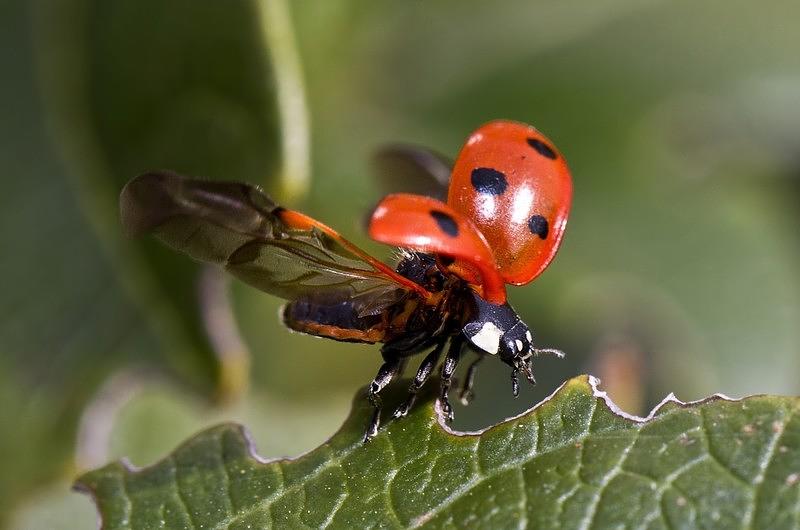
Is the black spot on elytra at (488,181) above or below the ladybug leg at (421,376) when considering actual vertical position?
above

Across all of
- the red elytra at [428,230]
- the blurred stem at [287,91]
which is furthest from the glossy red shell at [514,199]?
the blurred stem at [287,91]

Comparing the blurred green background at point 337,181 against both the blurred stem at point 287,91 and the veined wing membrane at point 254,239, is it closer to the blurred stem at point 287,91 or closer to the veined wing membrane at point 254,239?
the blurred stem at point 287,91

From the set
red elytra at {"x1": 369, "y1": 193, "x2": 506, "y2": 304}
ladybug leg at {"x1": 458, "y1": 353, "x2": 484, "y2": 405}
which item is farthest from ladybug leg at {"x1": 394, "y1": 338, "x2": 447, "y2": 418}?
red elytra at {"x1": 369, "y1": 193, "x2": 506, "y2": 304}

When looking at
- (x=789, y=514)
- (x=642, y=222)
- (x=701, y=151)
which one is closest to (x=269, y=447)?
(x=789, y=514)

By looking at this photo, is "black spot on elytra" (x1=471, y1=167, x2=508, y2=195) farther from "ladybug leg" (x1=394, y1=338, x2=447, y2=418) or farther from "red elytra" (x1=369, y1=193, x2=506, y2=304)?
"ladybug leg" (x1=394, y1=338, x2=447, y2=418)

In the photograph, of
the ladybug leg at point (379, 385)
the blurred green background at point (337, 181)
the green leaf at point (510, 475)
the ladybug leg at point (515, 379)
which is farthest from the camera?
the blurred green background at point (337, 181)

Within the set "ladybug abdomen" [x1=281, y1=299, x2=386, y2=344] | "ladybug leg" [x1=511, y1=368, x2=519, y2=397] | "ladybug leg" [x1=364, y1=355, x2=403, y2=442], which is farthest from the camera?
"ladybug leg" [x1=511, y1=368, x2=519, y2=397]

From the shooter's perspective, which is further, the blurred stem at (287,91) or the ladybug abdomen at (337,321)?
the blurred stem at (287,91)
